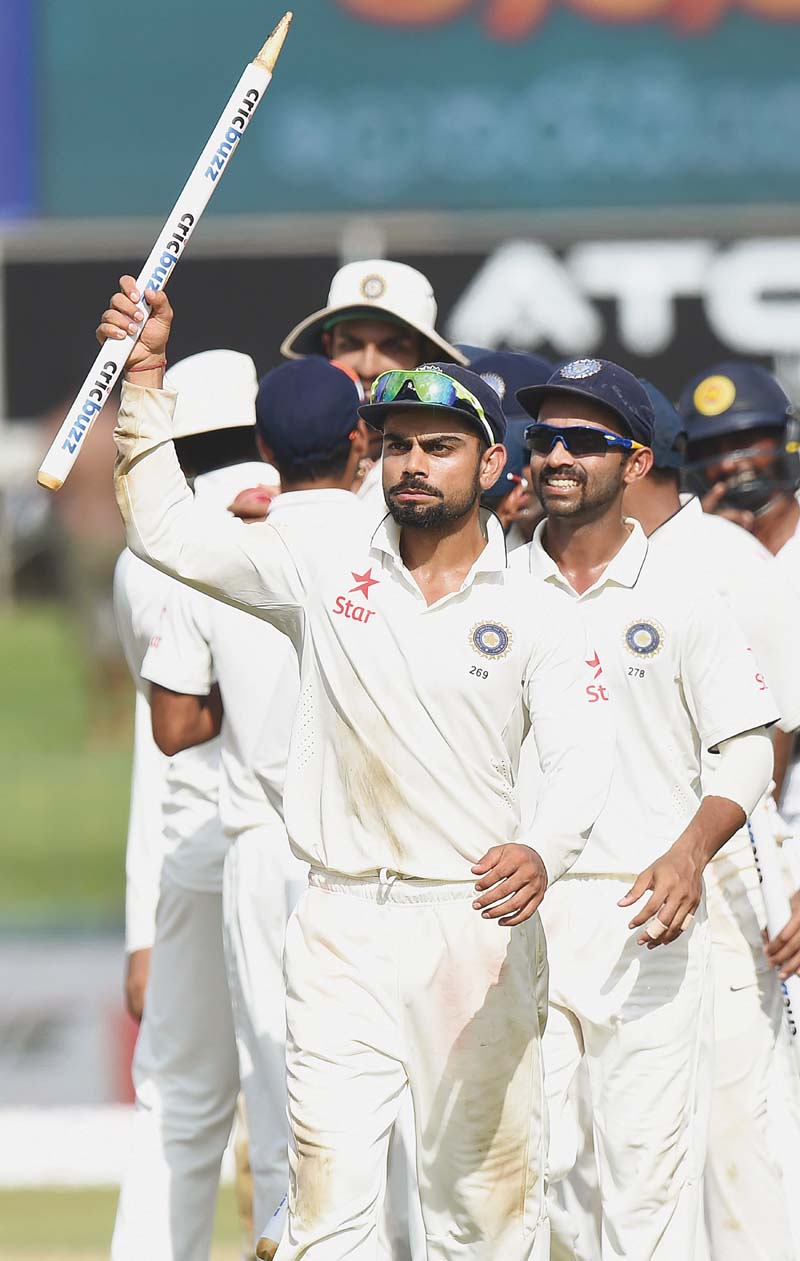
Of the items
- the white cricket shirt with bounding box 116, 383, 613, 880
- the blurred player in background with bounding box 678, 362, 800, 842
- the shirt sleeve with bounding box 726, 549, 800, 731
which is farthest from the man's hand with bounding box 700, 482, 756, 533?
the white cricket shirt with bounding box 116, 383, 613, 880

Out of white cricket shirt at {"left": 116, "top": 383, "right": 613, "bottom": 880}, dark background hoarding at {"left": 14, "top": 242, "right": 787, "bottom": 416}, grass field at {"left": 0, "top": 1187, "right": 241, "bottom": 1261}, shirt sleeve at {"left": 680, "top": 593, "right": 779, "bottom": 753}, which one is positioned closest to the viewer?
white cricket shirt at {"left": 116, "top": 383, "right": 613, "bottom": 880}

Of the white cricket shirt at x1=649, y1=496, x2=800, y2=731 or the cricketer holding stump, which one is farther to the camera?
the white cricket shirt at x1=649, y1=496, x2=800, y2=731

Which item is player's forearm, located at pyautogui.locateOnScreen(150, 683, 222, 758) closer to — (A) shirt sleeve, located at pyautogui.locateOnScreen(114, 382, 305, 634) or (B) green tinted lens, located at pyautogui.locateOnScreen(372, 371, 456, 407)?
(A) shirt sleeve, located at pyautogui.locateOnScreen(114, 382, 305, 634)

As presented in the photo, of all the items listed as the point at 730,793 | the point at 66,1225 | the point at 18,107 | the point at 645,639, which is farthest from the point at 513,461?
the point at 18,107

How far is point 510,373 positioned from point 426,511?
4.71 feet

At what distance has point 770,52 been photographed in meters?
17.8

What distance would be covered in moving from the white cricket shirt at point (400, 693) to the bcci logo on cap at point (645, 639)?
34 cm

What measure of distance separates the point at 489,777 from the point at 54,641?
1750 centimetres

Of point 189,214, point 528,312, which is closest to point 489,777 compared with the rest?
point 189,214

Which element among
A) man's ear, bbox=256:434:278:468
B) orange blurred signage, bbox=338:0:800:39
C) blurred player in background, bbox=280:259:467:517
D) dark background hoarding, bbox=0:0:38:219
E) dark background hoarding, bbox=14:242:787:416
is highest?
orange blurred signage, bbox=338:0:800:39

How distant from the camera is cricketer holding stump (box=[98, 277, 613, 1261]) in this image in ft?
13.7

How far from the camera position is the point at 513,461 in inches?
207

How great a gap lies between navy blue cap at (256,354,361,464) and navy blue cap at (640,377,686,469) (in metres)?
0.66

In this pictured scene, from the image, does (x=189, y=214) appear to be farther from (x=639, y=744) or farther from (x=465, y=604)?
(x=639, y=744)
